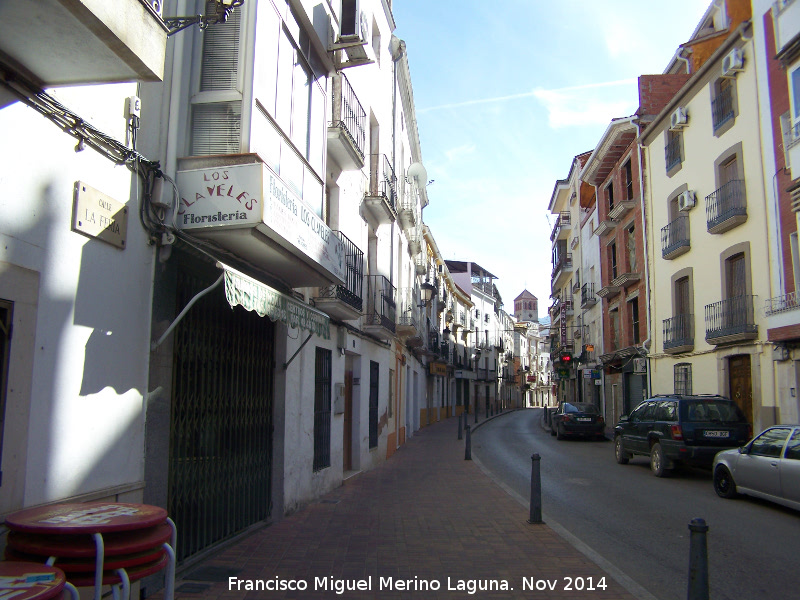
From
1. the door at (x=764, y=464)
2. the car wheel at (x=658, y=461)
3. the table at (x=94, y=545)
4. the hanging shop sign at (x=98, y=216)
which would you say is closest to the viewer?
the table at (x=94, y=545)

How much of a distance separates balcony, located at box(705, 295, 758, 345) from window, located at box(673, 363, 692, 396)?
189 centimetres

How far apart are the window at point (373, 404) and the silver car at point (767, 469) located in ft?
23.4

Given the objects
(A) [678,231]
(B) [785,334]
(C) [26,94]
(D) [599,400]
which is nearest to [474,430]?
(D) [599,400]

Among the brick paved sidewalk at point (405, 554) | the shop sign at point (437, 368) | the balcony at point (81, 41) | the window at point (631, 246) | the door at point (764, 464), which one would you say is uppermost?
the window at point (631, 246)

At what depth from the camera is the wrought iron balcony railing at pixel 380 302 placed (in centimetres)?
1436

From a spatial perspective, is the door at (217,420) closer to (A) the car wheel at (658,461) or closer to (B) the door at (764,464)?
(B) the door at (764,464)

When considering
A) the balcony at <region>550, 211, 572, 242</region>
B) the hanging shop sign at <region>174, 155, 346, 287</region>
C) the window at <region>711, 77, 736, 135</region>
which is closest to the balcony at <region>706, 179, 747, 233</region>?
the window at <region>711, 77, 736, 135</region>

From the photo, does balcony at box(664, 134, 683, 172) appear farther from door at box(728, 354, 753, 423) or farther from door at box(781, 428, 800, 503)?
door at box(781, 428, 800, 503)

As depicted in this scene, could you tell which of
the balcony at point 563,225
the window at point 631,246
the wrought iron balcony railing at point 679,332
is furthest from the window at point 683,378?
the balcony at point 563,225

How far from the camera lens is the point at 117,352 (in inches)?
201

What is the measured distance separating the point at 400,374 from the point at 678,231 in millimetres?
9949

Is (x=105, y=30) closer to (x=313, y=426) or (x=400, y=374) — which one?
(x=313, y=426)

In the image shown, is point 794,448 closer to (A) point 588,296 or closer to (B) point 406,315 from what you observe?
(B) point 406,315

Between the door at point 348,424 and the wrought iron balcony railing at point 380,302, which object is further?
the wrought iron balcony railing at point 380,302
